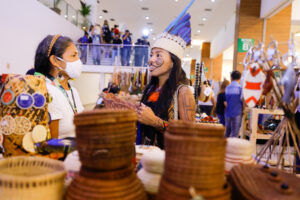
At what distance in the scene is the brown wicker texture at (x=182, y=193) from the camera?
655mm

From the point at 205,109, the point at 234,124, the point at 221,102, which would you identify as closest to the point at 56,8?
the point at 205,109

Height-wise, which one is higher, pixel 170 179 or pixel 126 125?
pixel 126 125

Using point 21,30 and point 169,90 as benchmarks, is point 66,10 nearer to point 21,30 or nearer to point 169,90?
point 21,30

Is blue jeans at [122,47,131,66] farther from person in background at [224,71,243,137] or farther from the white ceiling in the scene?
person in background at [224,71,243,137]

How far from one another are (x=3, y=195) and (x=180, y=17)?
4.83ft

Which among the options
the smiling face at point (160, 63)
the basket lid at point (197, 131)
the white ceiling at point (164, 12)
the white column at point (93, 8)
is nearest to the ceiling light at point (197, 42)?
the white ceiling at point (164, 12)

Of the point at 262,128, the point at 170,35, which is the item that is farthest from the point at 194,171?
the point at 262,128

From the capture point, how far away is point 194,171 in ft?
2.14

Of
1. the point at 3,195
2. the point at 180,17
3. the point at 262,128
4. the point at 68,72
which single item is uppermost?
the point at 180,17

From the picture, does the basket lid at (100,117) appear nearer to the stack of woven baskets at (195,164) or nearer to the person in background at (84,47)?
the stack of woven baskets at (195,164)

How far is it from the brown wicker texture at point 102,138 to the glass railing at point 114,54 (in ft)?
28.6

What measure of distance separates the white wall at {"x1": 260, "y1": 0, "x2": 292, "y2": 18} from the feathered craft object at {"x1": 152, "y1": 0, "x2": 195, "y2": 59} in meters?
5.84

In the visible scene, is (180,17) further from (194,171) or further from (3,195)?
(3,195)

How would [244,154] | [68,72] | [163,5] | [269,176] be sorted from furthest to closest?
[163,5]
[68,72]
[244,154]
[269,176]
